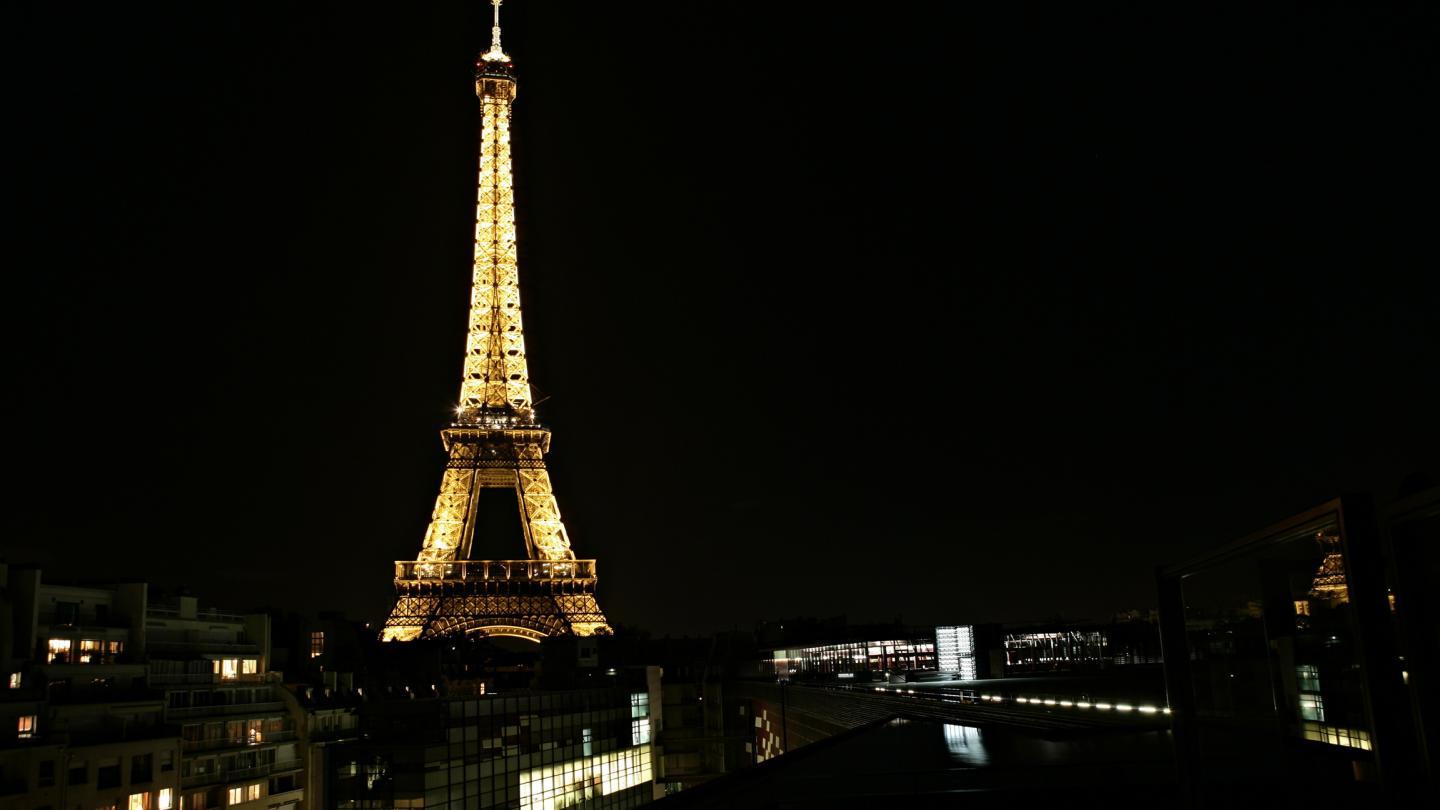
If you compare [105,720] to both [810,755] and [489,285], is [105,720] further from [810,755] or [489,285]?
[489,285]

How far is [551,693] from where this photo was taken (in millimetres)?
55406

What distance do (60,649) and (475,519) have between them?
37.3 meters

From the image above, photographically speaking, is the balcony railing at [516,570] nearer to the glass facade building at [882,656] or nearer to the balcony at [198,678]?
the glass facade building at [882,656]

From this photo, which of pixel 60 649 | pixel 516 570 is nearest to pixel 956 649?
pixel 516 570

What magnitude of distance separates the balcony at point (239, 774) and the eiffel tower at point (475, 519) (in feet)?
73.8

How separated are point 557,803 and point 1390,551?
52048 mm

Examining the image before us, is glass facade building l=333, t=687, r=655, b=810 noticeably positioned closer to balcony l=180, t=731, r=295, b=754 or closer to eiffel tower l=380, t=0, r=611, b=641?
balcony l=180, t=731, r=295, b=754

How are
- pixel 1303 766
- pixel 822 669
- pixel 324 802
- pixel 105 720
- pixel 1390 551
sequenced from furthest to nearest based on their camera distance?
pixel 822 669, pixel 324 802, pixel 105 720, pixel 1303 766, pixel 1390 551

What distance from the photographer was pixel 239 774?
165 ft

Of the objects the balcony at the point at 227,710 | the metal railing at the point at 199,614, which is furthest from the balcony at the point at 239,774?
the metal railing at the point at 199,614

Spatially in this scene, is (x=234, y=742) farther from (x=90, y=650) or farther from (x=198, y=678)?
(x=90, y=650)

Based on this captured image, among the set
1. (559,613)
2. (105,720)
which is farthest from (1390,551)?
(559,613)

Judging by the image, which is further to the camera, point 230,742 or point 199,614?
point 199,614

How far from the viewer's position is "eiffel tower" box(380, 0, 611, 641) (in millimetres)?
77875
